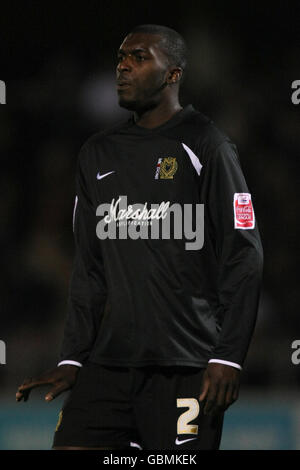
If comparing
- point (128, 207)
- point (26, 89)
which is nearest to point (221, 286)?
point (128, 207)

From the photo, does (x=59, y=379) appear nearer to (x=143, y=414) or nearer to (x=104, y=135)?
(x=143, y=414)

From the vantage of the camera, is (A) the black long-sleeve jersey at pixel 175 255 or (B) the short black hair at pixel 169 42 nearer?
(A) the black long-sleeve jersey at pixel 175 255

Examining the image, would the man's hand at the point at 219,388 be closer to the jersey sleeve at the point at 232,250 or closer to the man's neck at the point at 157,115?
the jersey sleeve at the point at 232,250

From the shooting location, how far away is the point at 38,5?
6.66 meters

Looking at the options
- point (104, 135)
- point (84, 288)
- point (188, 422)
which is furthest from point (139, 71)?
point (188, 422)

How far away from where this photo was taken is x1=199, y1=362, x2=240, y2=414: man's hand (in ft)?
10.4

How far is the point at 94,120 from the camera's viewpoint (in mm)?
6637

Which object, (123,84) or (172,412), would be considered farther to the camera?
(123,84)

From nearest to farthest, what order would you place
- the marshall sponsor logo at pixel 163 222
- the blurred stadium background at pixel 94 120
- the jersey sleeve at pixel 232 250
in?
the jersey sleeve at pixel 232 250
the marshall sponsor logo at pixel 163 222
the blurred stadium background at pixel 94 120

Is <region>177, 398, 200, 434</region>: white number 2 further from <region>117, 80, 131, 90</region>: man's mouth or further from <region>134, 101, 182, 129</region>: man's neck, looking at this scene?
<region>117, 80, 131, 90</region>: man's mouth

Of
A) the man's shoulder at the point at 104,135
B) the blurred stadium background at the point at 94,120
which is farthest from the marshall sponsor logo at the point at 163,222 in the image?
the blurred stadium background at the point at 94,120

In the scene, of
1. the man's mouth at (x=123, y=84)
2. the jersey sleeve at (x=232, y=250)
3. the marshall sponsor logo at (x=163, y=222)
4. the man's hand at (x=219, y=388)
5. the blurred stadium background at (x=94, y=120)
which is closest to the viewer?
the man's hand at (x=219, y=388)

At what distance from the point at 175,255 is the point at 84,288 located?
15.1 inches

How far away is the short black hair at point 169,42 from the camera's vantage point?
353 centimetres
